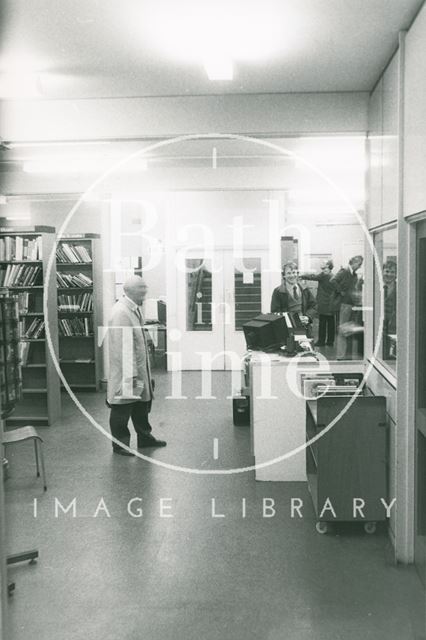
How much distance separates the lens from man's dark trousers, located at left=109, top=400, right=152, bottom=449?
20.2 ft

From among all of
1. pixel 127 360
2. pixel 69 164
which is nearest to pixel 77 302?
pixel 69 164

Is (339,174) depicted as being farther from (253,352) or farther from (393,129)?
(393,129)

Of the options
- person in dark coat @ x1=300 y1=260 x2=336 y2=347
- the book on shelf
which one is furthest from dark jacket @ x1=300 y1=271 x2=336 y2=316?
the book on shelf

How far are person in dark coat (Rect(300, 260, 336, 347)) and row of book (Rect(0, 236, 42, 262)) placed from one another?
5.38 m

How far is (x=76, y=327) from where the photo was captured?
30.1ft

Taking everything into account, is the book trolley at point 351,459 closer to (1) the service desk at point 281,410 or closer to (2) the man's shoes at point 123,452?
(1) the service desk at point 281,410

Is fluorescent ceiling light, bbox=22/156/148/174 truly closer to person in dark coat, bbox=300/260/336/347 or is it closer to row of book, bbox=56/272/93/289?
row of book, bbox=56/272/93/289

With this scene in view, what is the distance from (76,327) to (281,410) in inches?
180

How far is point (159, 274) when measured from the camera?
12867 millimetres

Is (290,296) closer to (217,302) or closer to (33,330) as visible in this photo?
(217,302)

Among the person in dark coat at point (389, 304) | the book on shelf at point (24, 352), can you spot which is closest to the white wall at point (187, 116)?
the person in dark coat at point (389, 304)

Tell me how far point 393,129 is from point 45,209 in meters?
6.48

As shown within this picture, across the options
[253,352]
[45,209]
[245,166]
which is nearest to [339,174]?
[245,166]

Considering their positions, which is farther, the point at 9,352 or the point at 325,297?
the point at 325,297
